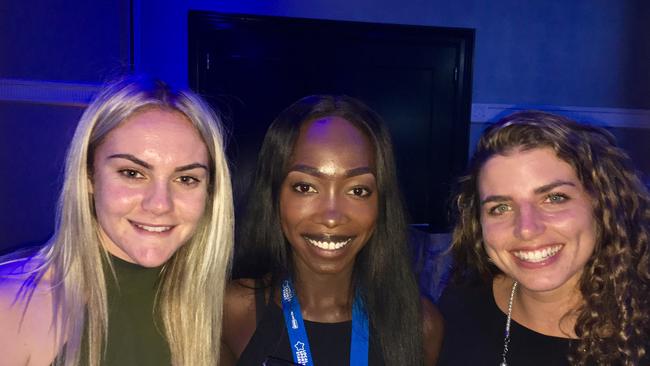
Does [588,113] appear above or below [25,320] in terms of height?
above

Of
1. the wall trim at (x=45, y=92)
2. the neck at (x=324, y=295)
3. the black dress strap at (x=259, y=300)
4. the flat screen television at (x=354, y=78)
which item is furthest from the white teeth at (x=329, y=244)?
the flat screen television at (x=354, y=78)

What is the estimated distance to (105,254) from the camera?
4.99 ft

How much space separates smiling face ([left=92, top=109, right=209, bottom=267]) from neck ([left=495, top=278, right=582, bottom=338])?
1110 millimetres

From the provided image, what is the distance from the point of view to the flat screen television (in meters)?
4.63

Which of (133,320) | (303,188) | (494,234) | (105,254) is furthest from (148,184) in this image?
(494,234)

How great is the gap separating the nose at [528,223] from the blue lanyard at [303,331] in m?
0.67

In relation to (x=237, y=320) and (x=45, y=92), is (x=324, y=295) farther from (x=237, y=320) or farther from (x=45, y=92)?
(x=45, y=92)

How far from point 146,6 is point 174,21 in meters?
0.24

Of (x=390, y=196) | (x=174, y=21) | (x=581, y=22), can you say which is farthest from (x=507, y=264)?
(x=581, y=22)

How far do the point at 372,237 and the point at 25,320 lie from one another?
3.88 feet

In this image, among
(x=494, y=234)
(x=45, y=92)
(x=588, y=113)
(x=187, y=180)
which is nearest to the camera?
(x=187, y=180)

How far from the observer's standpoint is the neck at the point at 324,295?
198cm

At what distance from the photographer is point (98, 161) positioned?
57.6 inches

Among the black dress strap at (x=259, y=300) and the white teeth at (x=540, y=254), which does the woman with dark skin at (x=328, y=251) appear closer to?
the black dress strap at (x=259, y=300)
